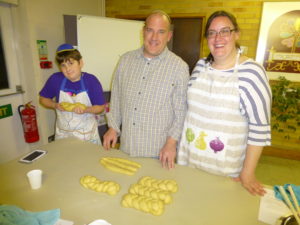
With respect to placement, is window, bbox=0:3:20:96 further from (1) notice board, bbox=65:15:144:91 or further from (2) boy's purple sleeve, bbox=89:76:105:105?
(2) boy's purple sleeve, bbox=89:76:105:105

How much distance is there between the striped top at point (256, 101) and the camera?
→ 1.06 m

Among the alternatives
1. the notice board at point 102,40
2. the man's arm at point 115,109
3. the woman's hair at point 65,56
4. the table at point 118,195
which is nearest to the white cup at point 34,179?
the table at point 118,195

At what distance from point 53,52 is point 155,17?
2.24 m

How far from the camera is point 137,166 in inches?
48.9

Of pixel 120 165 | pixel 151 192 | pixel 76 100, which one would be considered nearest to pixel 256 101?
pixel 151 192

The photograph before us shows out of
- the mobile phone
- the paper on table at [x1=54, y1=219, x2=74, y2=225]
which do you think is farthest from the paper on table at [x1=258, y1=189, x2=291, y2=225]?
the mobile phone

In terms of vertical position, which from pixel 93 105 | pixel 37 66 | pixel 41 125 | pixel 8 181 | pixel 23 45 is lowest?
pixel 41 125

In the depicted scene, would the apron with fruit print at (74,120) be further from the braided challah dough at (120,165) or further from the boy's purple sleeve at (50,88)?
the braided challah dough at (120,165)

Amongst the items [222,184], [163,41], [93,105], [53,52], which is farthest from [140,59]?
[53,52]

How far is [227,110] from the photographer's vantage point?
1.15 meters

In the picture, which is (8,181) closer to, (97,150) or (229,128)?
(97,150)

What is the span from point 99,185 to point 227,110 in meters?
0.74

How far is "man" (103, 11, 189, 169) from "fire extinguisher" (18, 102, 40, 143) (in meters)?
1.68

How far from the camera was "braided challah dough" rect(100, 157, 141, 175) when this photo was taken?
3.92 feet
